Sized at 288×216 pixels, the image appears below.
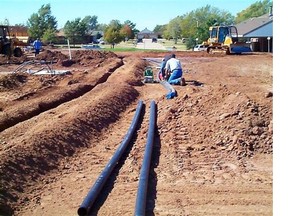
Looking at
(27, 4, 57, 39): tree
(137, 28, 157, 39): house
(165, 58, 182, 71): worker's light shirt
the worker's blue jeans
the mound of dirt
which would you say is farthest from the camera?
(137, 28, 157, 39): house

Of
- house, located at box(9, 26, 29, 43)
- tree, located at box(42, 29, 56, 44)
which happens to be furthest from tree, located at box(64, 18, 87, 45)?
house, located at box(9, 26, 29, 43)

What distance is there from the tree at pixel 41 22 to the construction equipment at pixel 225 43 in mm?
42891

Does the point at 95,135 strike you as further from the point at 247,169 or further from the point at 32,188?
the point at 247,169

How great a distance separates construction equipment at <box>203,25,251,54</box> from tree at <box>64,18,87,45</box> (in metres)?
42.8

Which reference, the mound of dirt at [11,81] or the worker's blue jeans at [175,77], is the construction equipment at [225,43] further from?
the mound of dirt at [11,81]

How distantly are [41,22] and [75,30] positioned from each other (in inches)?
249

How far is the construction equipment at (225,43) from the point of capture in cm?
3133

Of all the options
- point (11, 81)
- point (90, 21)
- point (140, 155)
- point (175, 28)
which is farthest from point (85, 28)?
point (140, 155)

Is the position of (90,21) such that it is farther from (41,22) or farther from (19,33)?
(19,33)

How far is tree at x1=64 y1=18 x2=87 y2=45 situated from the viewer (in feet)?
234

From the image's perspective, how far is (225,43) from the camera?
104 feet

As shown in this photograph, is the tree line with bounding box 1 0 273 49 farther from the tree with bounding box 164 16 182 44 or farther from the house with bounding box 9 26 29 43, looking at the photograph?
the house with bounding box 9 26 29 43

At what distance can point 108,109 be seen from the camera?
10711 millimetres
